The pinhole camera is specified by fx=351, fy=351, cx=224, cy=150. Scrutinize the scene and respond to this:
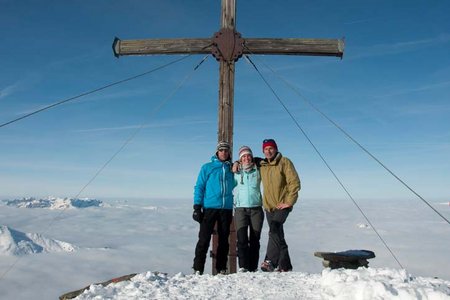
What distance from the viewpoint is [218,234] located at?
6207mm

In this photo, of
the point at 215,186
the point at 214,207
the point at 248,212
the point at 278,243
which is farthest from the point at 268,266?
the point at 215,186

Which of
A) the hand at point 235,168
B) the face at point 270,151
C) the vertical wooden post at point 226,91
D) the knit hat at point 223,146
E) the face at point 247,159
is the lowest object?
the hand at point 235,168

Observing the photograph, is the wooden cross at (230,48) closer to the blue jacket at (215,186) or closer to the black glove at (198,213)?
the blue jacket at (215,186)

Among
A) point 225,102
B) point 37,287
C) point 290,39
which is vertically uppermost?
point 290,39

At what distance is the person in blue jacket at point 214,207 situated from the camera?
237 inches

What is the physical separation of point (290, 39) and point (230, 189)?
3.32 metres

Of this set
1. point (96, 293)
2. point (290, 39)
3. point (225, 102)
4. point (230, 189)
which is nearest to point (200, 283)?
point (96, 293)

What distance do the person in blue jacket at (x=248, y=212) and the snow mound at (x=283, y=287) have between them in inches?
52.7

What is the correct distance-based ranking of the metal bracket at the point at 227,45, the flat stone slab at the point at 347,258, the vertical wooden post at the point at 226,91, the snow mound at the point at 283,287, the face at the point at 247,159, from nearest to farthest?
the snow mound at the point at 283,287 → the face at the point at 247,159 → the flat stone slab at the point at 347,258 → the vertical wooden post at the point at 226,91 → the metal bracket at the point at 227,45

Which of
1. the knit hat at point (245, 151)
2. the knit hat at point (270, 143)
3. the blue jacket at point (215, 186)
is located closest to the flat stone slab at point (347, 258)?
the blue jacket at point (215, 186)

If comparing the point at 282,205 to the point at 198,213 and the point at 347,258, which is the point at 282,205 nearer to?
the point at 198,213

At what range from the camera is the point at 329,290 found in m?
3.97

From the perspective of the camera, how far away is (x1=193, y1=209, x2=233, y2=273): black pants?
600 centimetres

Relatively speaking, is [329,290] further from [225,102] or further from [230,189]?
[225,102]
